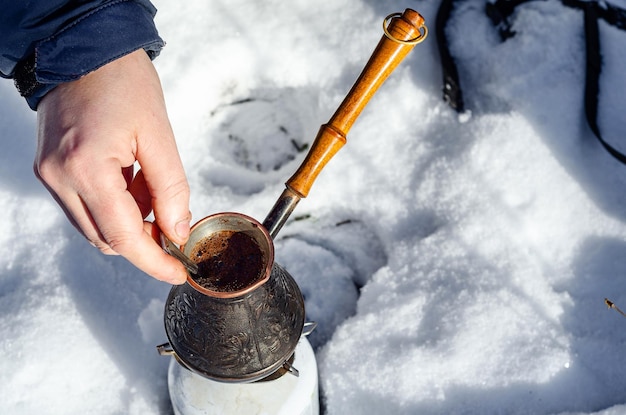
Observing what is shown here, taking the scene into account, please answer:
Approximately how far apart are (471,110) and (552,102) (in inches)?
7.7

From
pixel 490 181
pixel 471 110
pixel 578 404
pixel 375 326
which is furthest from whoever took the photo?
pixel 471 110

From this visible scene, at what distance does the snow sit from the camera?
1248 millimetres

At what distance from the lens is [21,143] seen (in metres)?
1.55

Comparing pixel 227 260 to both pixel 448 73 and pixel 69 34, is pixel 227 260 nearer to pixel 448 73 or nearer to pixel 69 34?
pixel 69 34

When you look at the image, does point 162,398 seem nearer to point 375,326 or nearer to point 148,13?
point 375,326

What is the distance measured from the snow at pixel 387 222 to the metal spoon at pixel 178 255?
559mm

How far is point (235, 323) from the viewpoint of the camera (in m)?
0.88

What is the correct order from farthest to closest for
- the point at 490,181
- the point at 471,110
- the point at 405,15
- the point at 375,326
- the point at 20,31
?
the point at 471,110 < the point at 490,181 < the point at 375,326 < the point at 20,31 < the point at 405,15

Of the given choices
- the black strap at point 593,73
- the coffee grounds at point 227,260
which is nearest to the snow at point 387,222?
the black strap at point 593,73

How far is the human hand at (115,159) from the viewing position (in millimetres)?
827

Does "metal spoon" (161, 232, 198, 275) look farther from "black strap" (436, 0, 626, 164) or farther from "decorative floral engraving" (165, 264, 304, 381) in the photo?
"black strap" (436, 0, 626, 164)

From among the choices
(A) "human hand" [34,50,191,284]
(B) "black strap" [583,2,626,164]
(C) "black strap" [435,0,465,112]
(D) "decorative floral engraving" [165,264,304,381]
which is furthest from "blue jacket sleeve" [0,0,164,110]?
(B) "black strap" [583,2,626,164]

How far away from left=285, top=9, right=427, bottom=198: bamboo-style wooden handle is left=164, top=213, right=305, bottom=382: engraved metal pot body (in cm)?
11

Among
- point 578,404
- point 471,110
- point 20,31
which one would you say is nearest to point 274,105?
point 471,110
